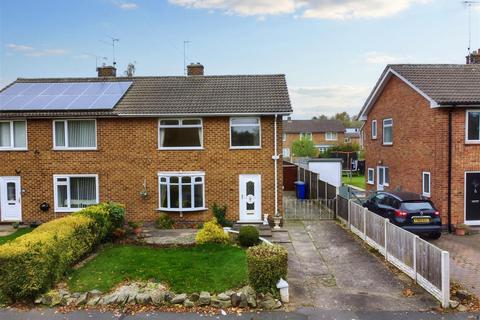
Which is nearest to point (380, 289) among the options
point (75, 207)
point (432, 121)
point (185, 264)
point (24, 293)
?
point (185, 264)

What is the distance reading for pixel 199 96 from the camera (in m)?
18.3

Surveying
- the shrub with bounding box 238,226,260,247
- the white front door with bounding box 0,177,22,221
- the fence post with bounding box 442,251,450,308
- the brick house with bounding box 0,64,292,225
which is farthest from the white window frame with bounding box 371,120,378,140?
the white front door with bounding box 0,177,22,221

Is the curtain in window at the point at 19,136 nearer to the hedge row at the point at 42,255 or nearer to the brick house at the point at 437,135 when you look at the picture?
the hedge row at the point at 42,255

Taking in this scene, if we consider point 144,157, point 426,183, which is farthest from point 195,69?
point 426,183

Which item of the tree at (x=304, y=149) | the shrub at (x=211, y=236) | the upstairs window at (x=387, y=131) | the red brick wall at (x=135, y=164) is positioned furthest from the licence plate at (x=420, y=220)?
the tree at (x=304, y=149)

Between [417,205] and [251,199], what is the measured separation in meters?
6.39

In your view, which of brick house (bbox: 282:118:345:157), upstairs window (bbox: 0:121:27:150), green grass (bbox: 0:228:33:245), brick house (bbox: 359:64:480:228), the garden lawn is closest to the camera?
the garden lawn

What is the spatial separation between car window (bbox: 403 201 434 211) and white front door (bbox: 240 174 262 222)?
575 cm

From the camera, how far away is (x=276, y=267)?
9.05 meters

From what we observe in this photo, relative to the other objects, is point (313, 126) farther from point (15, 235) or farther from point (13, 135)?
point (15, 235)

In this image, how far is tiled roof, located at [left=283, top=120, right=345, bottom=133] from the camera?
221ft

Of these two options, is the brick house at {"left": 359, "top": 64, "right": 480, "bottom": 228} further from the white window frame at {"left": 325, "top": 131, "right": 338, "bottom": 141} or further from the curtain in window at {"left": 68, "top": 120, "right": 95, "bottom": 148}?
the white window frame at {"left": 325, "top": 131, "right": 338, "bottom": 141}

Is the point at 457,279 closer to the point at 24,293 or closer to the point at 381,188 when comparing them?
the point at 24,293

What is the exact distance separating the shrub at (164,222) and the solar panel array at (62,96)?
5.10 m
